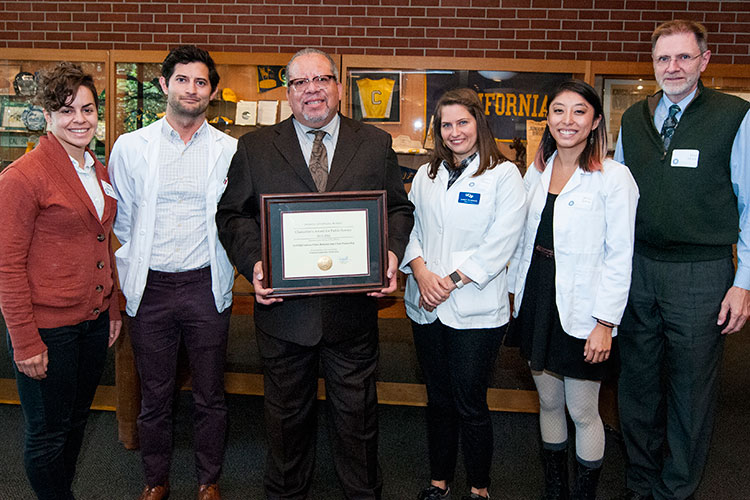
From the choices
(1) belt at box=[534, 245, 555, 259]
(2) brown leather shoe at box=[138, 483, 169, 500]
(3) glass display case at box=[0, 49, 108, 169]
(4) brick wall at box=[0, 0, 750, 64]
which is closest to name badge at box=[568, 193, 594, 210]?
(1) belt at box=[534, 245, 555, 259]

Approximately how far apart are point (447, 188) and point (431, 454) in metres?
1.14

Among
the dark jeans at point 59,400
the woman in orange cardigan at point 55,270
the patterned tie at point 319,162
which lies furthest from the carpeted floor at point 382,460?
the patterned tie at point 319,162

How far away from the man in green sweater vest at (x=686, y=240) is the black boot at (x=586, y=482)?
348 millimetres

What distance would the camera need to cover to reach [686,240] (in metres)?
2.18

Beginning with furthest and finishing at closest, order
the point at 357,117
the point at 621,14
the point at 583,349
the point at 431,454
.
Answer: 1. the point at 621,14
2. the point at 357,117
3. the point at 431,454
4. the point at 583,349

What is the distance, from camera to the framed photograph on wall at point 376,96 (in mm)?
3895

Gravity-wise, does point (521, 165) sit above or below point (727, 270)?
above

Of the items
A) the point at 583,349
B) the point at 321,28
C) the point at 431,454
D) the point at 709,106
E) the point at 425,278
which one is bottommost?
the point at 431,454

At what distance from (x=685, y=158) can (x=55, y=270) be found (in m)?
2.34

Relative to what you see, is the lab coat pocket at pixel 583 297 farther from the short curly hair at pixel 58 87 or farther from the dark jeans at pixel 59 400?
the short curly hair at pixel 58 87

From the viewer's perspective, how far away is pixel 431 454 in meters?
2.44

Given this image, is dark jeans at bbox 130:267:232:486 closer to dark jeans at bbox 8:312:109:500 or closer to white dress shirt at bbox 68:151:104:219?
dark jeans at bbox 8:312:109:500

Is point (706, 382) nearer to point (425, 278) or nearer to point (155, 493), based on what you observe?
point (425, 278)

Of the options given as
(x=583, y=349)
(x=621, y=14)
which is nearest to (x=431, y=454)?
(x=583, y=349)
